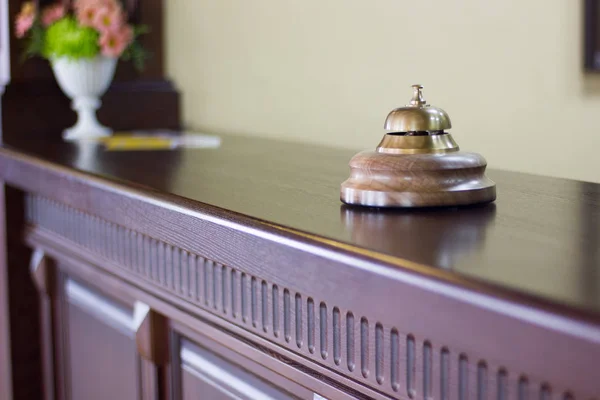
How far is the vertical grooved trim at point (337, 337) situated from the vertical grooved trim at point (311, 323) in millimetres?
35

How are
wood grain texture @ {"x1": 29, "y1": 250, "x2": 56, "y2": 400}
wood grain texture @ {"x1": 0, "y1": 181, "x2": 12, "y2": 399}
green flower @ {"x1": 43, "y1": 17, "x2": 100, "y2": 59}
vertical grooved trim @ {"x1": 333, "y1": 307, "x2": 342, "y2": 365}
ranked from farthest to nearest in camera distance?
green flower @ {"x1": 43, "y1": 17, "x2": 100, "y2": 59} < wood grain texture @ {"x1": 0, "y1": 181, "x2": 12, "y2": 399} < wood grain texture @ {"x1": 29, "y1": 250, "x2": 56, "y2": 400} < vertical grooved trim @ {"x1": 333, "y1": 307, "x2": 342, "y2": 365}

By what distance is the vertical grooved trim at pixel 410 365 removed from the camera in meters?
0.63

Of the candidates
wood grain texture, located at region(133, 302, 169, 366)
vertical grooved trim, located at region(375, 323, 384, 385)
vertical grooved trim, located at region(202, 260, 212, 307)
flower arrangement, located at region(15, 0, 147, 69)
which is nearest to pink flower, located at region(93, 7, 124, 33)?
flower arrangement, located at region(15, 0, 147, 69)

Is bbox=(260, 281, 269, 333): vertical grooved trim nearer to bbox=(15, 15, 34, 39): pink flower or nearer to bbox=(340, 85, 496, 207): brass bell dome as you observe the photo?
bbox=(340, 85, 496, 207): brass bell dome

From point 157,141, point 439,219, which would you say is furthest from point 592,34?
point 157,141

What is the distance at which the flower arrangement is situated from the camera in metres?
1.96

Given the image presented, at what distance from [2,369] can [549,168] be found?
131 centimetres

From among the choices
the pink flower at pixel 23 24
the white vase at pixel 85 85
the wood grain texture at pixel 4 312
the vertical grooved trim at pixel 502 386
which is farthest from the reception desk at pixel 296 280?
the pink flower at pixel 23 24

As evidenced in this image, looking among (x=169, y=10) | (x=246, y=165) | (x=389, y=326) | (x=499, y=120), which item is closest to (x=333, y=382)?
(x=389, y=326)

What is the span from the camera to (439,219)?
2.46 feet

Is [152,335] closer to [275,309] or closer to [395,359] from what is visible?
[275,309]

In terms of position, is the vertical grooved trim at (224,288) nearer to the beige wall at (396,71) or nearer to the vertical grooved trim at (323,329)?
the vertical grooved trim at (323,329)

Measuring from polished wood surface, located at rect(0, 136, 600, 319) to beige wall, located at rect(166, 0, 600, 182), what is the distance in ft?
0.68

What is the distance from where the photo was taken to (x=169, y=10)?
2.27 metres
